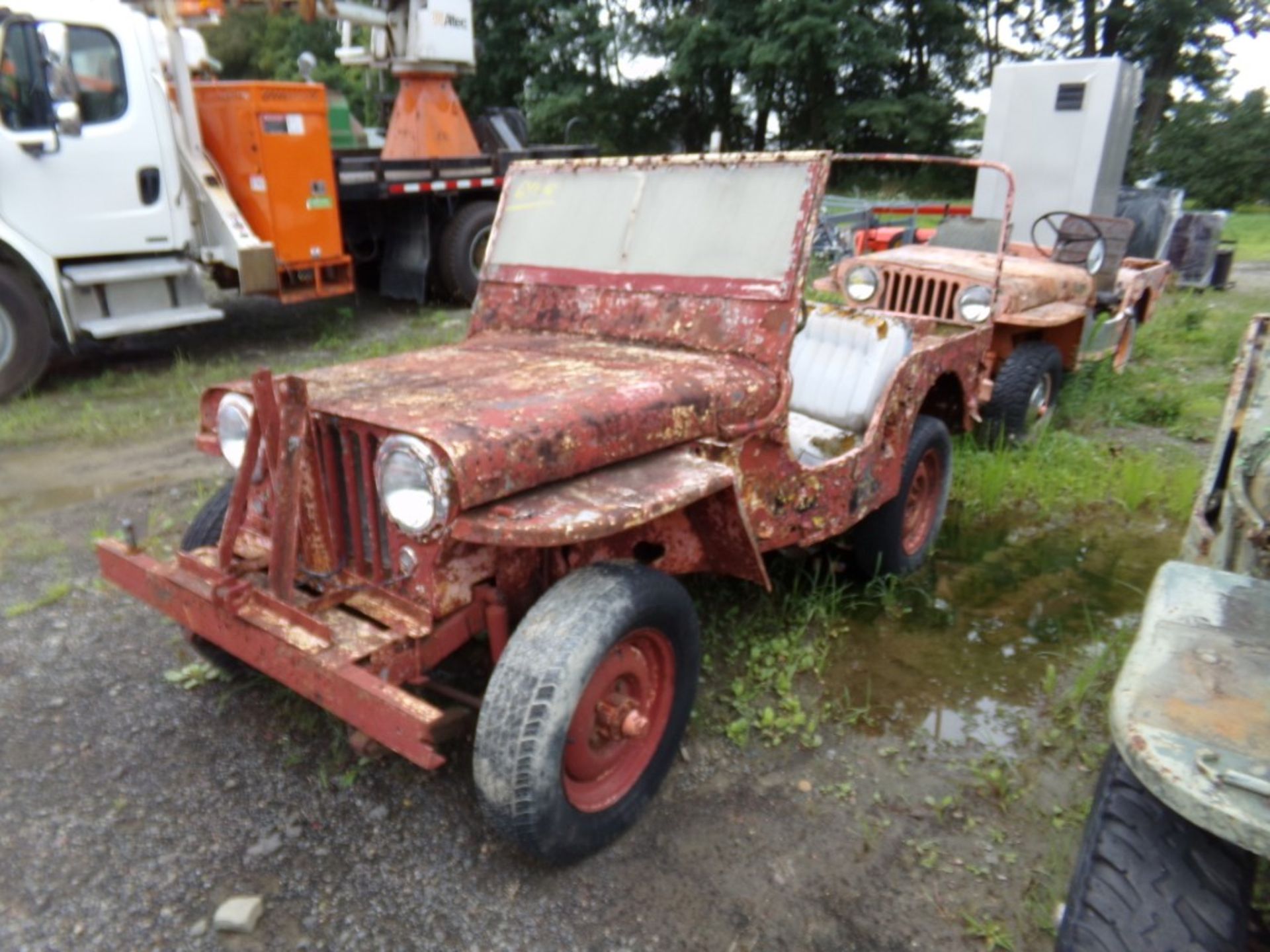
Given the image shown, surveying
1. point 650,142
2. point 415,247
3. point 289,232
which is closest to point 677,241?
point 289,232

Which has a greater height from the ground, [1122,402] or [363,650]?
[363,650]

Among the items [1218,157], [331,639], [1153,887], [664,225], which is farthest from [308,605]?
[1218,157]

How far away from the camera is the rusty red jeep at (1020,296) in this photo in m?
5.18

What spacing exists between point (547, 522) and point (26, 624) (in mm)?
2495

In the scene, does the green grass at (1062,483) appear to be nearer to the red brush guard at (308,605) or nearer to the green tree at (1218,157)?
the red brush guard at (308,605)

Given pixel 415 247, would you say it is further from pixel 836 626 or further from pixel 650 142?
pixel 650 142

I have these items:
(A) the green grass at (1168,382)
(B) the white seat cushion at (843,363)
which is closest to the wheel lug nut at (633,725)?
(B) the white seat cushion at (843,363)

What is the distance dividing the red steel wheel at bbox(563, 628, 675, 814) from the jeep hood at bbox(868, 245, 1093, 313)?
3336 mm

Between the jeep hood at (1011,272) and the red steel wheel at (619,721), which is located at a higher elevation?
the jeep hood at (1011,272)

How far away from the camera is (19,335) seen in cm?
602

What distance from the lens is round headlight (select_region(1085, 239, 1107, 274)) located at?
241 inches

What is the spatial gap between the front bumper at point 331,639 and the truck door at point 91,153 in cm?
452

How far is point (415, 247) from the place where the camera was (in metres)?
8.68

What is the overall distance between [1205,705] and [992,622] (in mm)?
2128
